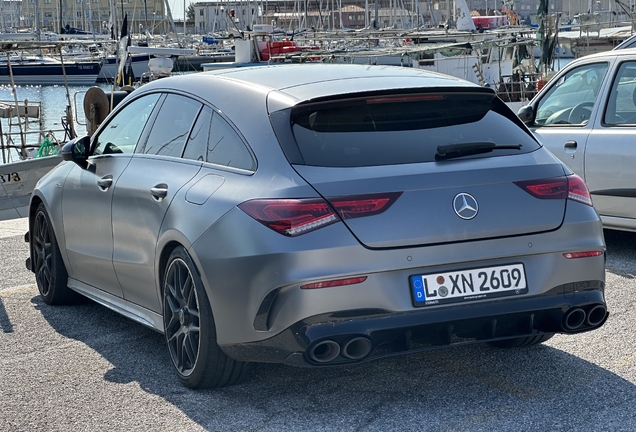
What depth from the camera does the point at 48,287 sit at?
699 centimetres

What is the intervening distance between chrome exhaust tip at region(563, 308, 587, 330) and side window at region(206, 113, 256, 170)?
156 centimetres

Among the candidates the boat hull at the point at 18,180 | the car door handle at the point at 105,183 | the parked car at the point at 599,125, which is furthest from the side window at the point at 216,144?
the boat hull at the point at 18,180

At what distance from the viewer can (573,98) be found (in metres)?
8.95

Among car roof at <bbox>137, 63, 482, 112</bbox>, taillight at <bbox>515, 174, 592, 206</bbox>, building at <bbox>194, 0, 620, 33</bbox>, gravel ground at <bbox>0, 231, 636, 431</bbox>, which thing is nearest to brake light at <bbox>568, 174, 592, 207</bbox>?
taillight at <bbox>515, 174, 592, 206</bbox>

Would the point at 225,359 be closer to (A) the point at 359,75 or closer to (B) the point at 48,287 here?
(A) the point at 359,75

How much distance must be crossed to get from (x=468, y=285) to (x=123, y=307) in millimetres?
2281

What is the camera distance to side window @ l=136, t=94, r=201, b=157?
17.4 ft

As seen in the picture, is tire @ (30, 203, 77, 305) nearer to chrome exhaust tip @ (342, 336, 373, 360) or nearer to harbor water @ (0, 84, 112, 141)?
chrome exhaust tip @ (342, 336, 373, 360)

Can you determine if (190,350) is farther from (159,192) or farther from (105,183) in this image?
(105,183)

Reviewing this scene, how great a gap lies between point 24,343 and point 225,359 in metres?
1.81

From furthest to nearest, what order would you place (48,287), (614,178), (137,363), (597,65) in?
(597,65) < (614,178) < (48,287) < (137,363)

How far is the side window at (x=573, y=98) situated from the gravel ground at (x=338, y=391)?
310 centimetres

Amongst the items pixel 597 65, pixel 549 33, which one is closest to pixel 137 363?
pixel 597 65

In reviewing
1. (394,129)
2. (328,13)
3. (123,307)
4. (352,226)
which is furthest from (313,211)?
(328,13)
